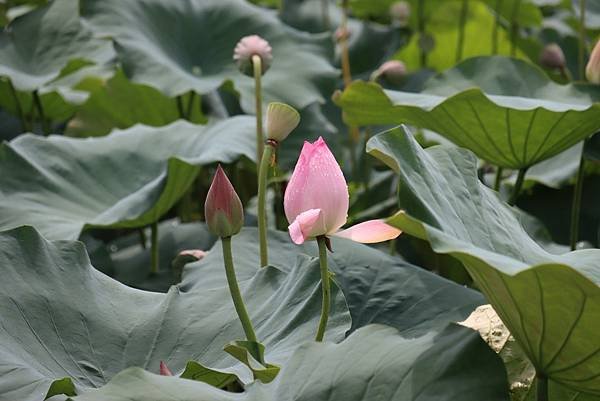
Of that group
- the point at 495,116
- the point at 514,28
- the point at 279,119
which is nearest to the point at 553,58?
the point at 514,28

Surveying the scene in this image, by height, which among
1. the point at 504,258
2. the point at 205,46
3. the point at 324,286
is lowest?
the point at 205,46

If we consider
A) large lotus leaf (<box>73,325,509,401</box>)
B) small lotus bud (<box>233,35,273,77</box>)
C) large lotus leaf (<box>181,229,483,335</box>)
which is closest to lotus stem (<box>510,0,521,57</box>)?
small lotus bud (<box>233,35,273,77</box>)

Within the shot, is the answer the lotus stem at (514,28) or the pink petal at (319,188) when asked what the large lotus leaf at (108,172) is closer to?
the pink petal at (319,188)

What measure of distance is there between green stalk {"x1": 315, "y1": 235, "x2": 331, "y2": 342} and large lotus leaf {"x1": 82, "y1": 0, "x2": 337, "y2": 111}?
120 cm

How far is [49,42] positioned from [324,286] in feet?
5.38

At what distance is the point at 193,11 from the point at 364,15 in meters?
1.24

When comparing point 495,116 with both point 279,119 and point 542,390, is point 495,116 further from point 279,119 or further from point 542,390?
point 542,390

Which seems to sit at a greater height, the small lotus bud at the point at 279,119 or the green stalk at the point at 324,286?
the small lotus bud at the point at 279,119

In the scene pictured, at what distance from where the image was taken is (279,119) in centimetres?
126

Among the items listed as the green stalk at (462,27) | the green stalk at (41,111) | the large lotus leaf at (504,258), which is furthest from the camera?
the green stalk at (462,27)

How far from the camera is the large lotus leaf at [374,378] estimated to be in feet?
3.24

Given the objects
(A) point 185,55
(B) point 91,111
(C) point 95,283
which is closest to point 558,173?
(A) point 185,55

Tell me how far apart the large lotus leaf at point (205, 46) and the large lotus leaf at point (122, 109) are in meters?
0.14


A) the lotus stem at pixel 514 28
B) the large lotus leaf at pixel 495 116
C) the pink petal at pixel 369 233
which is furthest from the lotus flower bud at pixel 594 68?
the lotus stem at pixel 514 28
